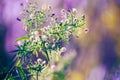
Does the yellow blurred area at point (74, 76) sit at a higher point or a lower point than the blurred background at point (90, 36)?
lower

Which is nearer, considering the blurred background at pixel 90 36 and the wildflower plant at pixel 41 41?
the wildflower plant at pixel 41 41

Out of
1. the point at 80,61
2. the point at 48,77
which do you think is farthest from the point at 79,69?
the point at 48,77

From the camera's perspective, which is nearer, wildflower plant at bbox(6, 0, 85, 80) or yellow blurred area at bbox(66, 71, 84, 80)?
wildflower plant at bbox(6, 0, 85, 80)

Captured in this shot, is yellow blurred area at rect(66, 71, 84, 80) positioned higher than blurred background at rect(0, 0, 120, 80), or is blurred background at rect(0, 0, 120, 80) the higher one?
blurred background at rect(0, 0, 120, 80)

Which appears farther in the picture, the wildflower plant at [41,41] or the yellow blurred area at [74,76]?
the yellow blurred area at [74,76]

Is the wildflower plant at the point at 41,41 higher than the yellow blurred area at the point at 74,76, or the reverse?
the wildflower plant at the point at 41,41
